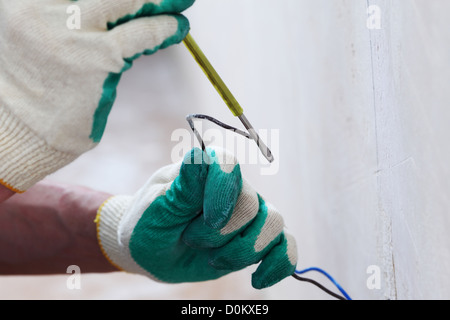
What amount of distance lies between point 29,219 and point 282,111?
2.03 ft

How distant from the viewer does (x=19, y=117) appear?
0.70 metres

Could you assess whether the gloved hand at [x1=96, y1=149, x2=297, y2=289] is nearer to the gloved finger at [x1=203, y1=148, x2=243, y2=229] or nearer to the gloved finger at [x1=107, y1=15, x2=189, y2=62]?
the gloved finger at [x1=203, y1=148, x2=243, y2=229]

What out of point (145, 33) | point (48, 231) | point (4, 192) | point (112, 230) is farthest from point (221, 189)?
point (48, 231)

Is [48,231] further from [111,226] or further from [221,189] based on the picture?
[221,189]

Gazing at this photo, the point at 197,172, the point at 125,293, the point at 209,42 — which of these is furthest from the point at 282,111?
the point at 209,42

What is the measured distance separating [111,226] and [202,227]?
313 millimetres

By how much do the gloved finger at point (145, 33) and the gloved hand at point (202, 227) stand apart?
0.16 m

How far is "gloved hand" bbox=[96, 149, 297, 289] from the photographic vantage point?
73 cm

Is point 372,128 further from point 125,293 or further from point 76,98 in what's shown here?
point 125,293

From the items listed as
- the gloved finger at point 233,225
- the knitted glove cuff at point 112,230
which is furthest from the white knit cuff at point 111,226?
the gloved finger at point 233,225

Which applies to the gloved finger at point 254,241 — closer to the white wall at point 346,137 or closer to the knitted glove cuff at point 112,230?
the white wall at point 346,137

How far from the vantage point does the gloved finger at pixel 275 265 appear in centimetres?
81

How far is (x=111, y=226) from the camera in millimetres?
1081

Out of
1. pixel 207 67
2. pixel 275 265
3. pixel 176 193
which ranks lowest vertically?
pixel 275 265
